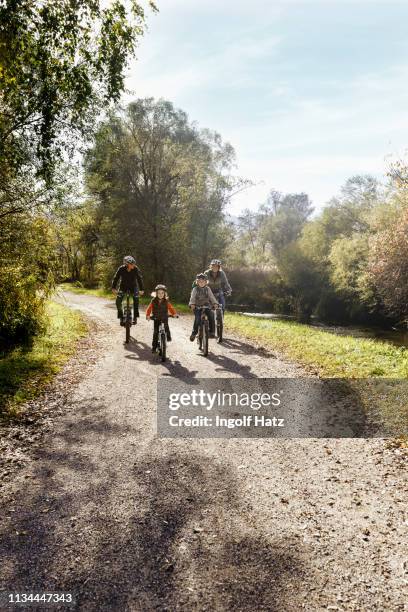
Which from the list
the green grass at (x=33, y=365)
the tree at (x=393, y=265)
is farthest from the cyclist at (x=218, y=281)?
the tree at (x=393, y=265)

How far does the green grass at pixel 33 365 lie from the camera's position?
8667mm

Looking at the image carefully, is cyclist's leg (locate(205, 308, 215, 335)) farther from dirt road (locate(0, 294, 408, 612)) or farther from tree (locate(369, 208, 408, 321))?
tree (locate(369, 208, 408, 321))

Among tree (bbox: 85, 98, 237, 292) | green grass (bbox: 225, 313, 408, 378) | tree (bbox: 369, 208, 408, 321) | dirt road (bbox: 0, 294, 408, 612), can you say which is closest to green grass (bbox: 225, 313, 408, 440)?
green grass (bbox: 225, 313, 408, 378)

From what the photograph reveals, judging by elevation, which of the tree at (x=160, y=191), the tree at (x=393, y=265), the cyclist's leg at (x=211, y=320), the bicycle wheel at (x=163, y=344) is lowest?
the bicycle wheel at (x=163, y=344)

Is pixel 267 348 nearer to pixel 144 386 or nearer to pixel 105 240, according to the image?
pixel 144 386

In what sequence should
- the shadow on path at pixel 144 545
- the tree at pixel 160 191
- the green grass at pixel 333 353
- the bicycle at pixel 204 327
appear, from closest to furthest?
the shadow on path at pixel 144 545, the green grass at pixel 333 353, the bicycle at pixel 204 327, the tree at pixel 160 191

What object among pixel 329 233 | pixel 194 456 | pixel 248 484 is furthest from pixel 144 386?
pixel 329 233

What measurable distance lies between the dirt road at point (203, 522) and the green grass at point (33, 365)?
1661 millimetres

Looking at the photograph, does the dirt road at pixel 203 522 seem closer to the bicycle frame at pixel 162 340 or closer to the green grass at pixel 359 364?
the green grass at pixel 359 364

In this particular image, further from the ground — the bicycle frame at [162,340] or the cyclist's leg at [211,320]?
the cyclist's leg at [211,320]

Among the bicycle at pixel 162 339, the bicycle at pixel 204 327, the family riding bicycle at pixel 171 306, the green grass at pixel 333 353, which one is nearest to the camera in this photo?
the green grass at pixel 333 353

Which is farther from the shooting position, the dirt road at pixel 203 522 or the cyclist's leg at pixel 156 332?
the cyclist's leg at pixel 156 332

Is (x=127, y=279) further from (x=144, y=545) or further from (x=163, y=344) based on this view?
(x=144, y=545)

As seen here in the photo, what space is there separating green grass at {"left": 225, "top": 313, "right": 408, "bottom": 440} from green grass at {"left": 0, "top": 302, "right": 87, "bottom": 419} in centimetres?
667
